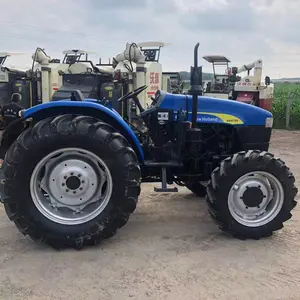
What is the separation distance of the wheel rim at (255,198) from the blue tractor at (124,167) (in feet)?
0.03

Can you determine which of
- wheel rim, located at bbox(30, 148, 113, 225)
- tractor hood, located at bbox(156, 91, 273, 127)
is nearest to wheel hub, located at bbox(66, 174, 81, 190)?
wheel rim, located at bbox(30, 148, 113, 225)

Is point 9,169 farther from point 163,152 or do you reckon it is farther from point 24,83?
point 24,83

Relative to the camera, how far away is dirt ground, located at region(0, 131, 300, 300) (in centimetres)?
342

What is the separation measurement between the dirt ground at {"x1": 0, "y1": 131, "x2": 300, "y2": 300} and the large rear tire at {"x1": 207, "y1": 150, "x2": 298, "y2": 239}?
164 millimetres

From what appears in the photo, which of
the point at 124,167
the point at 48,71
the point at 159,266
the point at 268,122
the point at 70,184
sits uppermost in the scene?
the point at 48,71

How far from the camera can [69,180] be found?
4.26 m

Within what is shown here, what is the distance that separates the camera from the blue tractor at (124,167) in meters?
4.16

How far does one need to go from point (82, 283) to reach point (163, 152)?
6.12ft

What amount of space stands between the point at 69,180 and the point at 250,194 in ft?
5.91

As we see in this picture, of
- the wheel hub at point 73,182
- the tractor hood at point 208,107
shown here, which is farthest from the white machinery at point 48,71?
the wheel hub at point 73,182

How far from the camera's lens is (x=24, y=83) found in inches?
602

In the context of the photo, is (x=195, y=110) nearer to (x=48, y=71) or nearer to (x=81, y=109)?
(x=81, y=109)

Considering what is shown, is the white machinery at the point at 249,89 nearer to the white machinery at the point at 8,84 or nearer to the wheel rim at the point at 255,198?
the white machinery at the point at 8,84

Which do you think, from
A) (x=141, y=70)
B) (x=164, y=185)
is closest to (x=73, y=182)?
(x=164, y=185)
